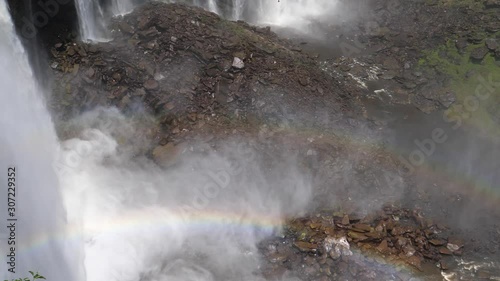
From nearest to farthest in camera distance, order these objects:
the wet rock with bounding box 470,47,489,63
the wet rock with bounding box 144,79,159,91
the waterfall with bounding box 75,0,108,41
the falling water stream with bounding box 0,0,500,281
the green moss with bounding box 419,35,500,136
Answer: the falling water stream with bounding box 0,0,500,281 → the wet rock with bounding box 144,79,159,91 → the waterfall with bounding box 75,0,108,41 → the green moss with bounding box 419,35,500,136 → the wet rock with bounding box 470,47,489,63

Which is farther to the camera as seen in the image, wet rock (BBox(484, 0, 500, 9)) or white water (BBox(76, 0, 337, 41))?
wet rock (BBox(484, 0, 500, 9))

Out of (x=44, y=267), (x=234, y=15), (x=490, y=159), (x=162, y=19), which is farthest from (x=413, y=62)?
(x=44, y=267)

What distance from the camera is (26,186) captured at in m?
10.4

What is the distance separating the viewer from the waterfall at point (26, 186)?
31.9ft

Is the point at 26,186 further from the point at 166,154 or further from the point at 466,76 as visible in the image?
the point at 466,76

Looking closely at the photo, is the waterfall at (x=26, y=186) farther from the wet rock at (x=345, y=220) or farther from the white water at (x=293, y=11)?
the white water at (x=293, y=11)

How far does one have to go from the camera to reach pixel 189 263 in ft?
40.7

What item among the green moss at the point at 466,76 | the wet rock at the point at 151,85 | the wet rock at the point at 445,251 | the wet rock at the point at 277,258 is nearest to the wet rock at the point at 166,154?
the wet rock at the point at 151,85

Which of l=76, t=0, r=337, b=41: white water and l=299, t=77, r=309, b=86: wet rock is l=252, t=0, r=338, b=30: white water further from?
l=299, t=77, r=309, b=86: wet rock

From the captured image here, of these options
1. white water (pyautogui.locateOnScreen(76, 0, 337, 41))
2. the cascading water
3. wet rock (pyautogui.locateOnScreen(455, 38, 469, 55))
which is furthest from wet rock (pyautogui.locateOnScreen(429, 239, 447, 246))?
the cascading water

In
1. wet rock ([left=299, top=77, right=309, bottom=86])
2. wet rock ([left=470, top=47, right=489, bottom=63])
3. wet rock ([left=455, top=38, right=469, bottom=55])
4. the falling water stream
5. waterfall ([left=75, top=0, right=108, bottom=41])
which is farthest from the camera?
wet rock ([left=455, top=38, right=469, bottom=55])

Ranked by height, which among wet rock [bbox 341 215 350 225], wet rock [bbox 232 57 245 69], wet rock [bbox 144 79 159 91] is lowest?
wet rock [bbox 341 215 350 225]

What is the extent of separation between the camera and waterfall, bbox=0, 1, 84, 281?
9727 mm

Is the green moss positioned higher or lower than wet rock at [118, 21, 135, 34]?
lower
